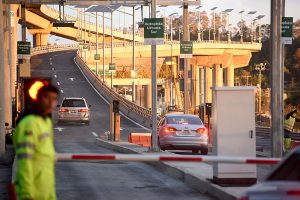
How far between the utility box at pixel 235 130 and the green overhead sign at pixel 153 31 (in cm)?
1102

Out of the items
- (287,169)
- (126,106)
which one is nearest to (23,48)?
(126,106)

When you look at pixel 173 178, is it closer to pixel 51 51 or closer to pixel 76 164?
pixel 76 164

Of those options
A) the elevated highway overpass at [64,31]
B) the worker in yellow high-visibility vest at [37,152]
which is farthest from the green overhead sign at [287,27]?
the elevated highway overpass at [64,31]

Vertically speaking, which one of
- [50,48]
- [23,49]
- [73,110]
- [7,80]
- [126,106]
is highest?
[50,48]

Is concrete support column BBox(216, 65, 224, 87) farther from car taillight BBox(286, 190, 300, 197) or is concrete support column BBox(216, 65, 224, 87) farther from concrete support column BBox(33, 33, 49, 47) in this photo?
car taillight BBox(286, 190, 300, 197)

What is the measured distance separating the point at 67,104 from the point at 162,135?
27.1 meters

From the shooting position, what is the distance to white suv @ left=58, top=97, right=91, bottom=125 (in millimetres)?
57094

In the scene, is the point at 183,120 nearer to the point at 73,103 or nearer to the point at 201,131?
the point at 201,131

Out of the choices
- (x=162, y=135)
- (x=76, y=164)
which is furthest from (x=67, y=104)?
(x=76, y=164)

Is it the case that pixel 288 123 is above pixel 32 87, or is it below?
below

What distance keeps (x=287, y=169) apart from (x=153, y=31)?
1922 cm

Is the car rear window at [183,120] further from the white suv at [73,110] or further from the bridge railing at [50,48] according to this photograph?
the bridge railing at [50,48]

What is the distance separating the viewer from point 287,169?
26.2 feet

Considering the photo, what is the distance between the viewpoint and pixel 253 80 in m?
161
